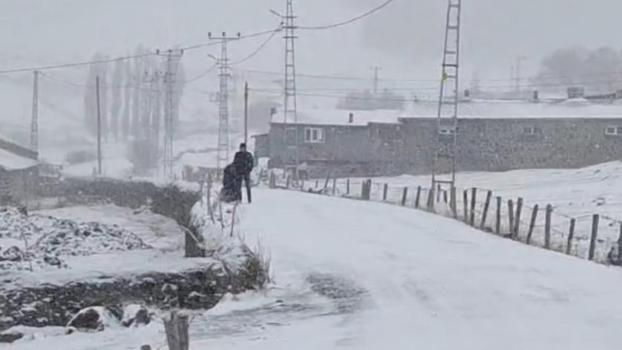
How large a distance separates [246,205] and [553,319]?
45.6ft

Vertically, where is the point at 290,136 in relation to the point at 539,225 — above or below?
above

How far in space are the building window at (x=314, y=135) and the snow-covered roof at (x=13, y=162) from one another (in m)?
19.0

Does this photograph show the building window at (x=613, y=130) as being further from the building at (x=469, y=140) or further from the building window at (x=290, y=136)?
the building window at (x=290, y=136)

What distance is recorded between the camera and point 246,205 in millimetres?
22109

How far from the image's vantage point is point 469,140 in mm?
57969

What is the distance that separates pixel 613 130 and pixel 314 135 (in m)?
20.1

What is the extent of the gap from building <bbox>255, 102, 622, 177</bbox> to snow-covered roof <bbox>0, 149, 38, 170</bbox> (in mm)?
16708

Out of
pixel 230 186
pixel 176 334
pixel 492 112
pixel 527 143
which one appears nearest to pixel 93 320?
pixel 176 334

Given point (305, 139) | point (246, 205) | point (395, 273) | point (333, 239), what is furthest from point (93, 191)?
point (395, 273)

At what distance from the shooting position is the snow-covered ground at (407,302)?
8.14 meters

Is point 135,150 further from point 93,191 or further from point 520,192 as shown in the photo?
point 520,192

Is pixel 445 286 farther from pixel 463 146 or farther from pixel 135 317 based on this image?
pixel 463 146

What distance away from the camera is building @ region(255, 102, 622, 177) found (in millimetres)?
56281

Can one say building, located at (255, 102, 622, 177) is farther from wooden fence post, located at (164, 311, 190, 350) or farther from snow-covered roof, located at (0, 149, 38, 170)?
wooden fence post, located at (164, 311, 190, 350)
